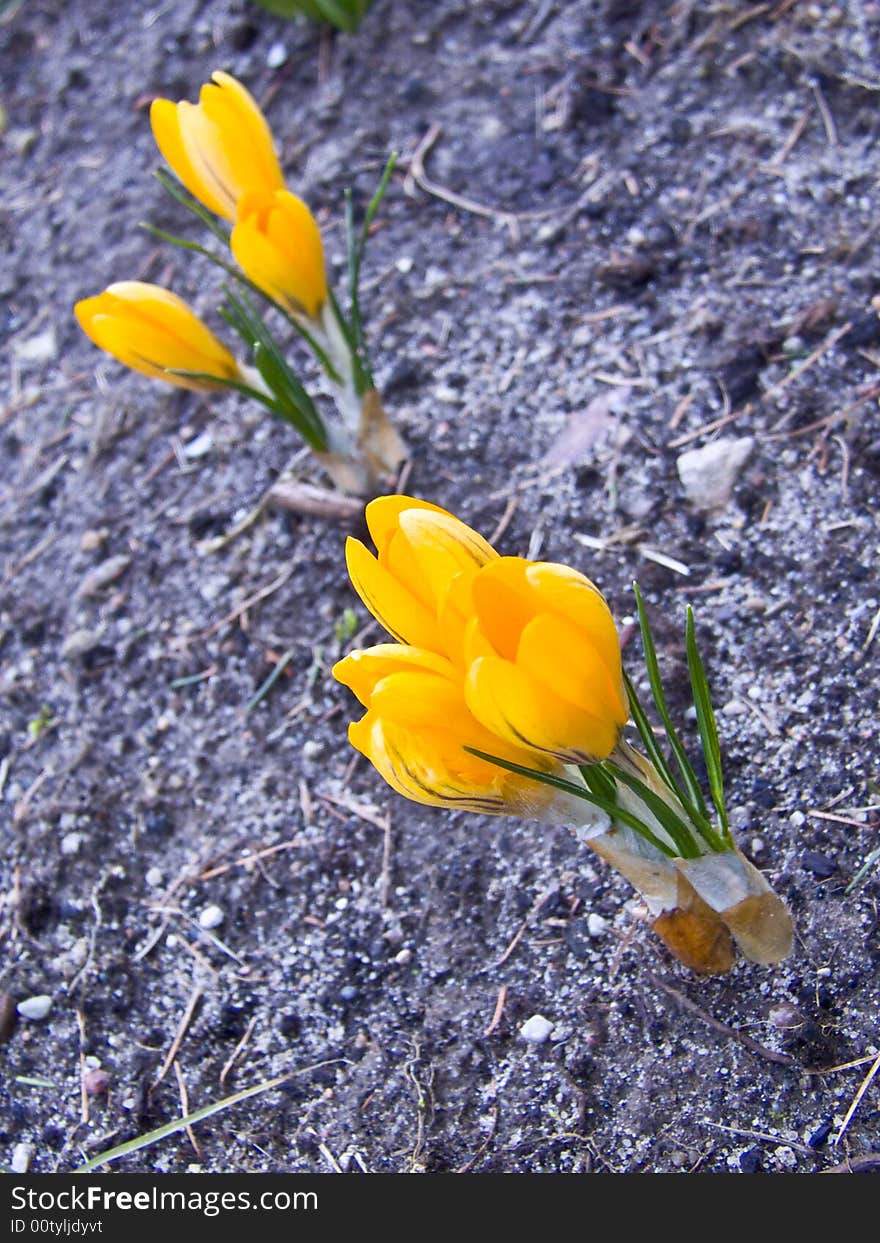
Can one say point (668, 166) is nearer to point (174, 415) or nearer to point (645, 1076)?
point (174, 415)

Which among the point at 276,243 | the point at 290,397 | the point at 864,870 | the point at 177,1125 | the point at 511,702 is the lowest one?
the point at 864,870

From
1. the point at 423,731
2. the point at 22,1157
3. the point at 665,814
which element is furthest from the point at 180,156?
the point at 22,1157

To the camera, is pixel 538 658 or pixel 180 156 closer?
pixel 538 658

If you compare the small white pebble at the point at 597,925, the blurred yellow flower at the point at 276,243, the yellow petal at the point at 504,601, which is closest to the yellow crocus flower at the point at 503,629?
the yellow petal at the point at 504,601

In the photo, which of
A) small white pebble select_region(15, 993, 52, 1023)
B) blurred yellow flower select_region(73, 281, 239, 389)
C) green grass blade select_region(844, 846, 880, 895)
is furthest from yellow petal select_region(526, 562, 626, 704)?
small white pebble select_region(15, 993, 52, 1023)

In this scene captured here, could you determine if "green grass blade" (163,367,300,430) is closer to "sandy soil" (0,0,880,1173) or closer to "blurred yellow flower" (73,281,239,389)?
"blurred yellow flower" (73,281,239,389)

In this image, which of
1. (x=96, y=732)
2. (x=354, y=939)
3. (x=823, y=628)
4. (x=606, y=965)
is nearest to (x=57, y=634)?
(x=96, y=732)

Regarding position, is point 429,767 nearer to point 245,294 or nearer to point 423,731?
point 423,731
